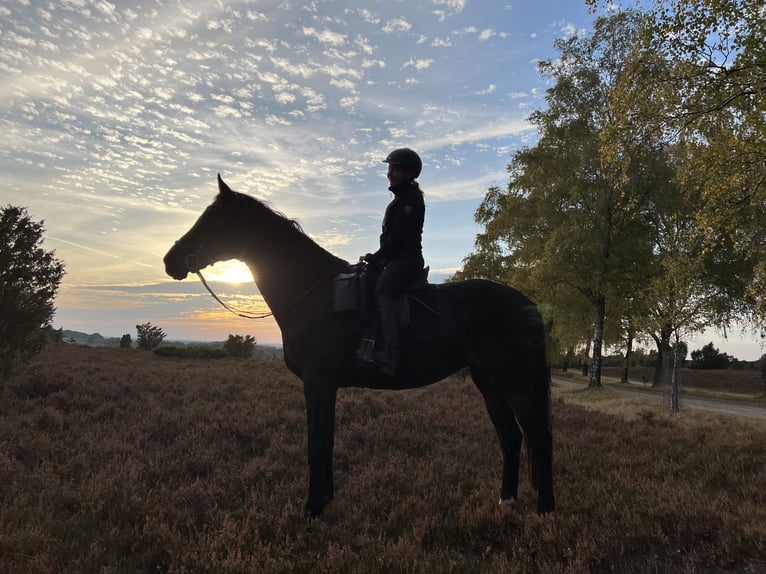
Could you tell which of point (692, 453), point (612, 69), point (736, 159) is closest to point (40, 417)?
point (692, 453)

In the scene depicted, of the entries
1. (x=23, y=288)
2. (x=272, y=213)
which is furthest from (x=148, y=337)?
(x=272, y=213)

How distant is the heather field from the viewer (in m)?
4.12

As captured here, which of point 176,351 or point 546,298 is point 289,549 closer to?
point 546,298

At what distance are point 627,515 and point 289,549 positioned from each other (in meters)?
3.77

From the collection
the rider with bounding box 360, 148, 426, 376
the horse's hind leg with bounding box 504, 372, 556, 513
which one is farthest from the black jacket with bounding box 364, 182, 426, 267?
the horse's hind leg with bounding box 504, 372, 556, 513

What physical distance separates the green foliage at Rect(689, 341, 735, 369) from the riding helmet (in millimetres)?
47126

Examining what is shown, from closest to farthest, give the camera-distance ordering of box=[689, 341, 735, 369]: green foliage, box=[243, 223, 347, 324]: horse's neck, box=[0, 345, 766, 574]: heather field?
box=[0, 345, 766, 574]: heather field
box=[243, 223, 347, 324]: horse's neck
box=[689, 341, 735, 369]: green foliage

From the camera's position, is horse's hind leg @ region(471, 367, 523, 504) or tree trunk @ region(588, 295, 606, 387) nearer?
horse's hind leg @ region(471, 367, 523, 504)

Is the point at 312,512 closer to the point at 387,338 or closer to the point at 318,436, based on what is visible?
the point at 318,436

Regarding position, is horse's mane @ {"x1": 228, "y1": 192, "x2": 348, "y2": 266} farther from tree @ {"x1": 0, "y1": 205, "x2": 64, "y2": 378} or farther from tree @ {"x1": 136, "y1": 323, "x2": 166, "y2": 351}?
tree @ {"x1": 136, "y1": 323, "x2": 166, "y2": 351}

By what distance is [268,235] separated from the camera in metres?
5.59

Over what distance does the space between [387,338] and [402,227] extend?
1.31 m

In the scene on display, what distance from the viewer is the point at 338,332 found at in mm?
5230

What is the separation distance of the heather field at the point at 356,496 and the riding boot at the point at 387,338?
1719 millimetres
